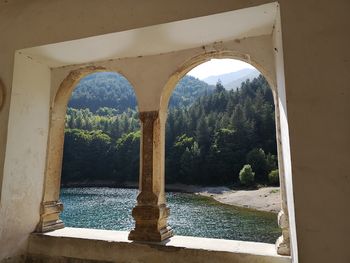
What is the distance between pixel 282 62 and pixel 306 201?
759 mm

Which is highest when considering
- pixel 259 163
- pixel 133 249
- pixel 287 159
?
pixel 259 163

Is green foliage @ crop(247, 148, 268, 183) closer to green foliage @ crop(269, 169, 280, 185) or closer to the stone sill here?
green foliage @ crop(269, 169, 280, 185)

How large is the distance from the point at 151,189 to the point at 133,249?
17.9 inches

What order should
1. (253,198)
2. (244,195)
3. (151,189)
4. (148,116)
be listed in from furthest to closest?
(244,195)
(253,198)
(148,116)
(151,189)

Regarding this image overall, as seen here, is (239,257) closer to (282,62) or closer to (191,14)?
(282,62)

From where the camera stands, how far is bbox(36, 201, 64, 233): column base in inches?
98.3

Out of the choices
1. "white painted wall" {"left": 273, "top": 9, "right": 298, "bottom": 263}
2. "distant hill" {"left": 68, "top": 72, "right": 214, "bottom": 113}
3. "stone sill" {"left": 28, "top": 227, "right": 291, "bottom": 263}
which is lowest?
"stone sill" {"left": 28, "top": 227, "right": 291, "bottom": 263}

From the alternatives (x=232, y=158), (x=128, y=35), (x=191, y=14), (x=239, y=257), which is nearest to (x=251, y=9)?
(x=191, y=14)

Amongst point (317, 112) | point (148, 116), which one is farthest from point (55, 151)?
point (317, 112)

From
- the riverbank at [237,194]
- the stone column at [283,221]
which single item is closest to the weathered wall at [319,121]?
the stone column at [283,221]

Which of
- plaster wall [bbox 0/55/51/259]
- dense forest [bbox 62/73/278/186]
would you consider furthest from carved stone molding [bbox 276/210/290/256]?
dense forest [bbox 62/73/278/186]

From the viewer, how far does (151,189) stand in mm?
2262

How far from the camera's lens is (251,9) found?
5.74 feet

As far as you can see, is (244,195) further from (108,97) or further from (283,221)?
(108,97)
